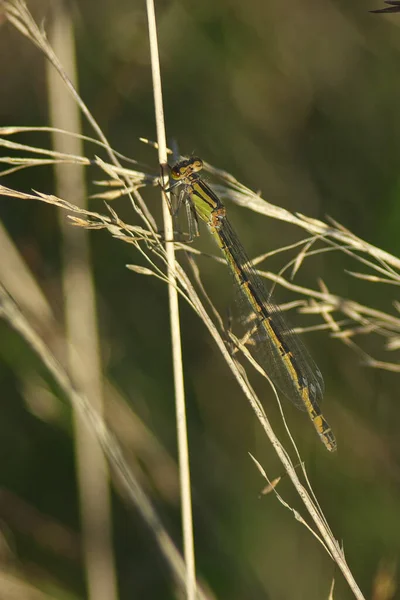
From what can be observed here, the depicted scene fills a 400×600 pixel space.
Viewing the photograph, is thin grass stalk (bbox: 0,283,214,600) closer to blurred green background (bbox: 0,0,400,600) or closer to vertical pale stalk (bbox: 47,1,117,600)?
vertical pale stalk (bbox: 47,1,117,600)

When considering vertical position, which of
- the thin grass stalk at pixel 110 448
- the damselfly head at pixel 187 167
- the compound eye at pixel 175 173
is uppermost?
the damselfly head at pixel 187 167

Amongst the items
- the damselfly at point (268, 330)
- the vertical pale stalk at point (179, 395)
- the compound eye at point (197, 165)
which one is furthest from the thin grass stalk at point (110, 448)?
the compound eye at point (197, 165)

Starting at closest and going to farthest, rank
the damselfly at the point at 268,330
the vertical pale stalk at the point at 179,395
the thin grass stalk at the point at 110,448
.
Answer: the vertical pale stalk at the point at 179,395 < the thin grass stalk at the point at 110,448 < the damselfly at the point at 268,330

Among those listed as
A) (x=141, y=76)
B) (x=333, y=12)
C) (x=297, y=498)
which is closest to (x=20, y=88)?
(x=141, y=76)

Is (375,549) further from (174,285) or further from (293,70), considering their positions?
(293,70)

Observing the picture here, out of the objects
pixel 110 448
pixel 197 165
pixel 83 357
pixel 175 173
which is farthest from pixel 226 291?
pixel 110 448

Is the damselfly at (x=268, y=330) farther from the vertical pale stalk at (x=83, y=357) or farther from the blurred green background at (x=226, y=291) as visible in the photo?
the blurred green background at (x=226, y=291)

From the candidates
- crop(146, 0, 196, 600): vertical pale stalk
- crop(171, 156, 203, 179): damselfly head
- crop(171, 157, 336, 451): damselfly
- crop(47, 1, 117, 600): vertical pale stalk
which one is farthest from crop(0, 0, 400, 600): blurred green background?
crop(171, 156, 203, 179): damselfly head
